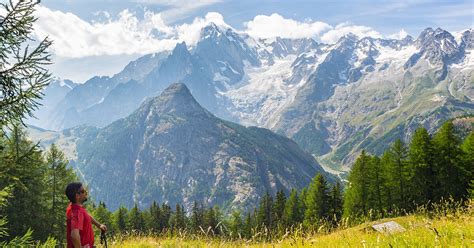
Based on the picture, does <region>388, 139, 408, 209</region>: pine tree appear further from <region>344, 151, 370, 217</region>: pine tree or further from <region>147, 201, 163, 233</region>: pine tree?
<region>147, 201, 163, 233</region>: pine tree

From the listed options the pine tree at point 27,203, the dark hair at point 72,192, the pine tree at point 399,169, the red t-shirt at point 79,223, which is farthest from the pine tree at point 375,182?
the dark hair at point 72,192

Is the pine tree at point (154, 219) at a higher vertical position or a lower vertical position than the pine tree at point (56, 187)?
lower

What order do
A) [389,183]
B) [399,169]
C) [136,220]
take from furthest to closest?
[136,220]
[389,183]
[399,169]

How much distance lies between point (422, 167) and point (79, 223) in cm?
5130

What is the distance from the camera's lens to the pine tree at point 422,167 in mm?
49219

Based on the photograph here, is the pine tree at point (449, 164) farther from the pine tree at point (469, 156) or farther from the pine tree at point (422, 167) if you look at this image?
the pine tree at point (422, 167)

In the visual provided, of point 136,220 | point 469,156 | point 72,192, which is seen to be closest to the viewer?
point 72,192

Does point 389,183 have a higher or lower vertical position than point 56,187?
lower

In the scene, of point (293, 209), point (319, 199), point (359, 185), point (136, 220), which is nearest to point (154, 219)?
point (136, 220)

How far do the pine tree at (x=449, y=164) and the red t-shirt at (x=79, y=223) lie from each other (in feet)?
166

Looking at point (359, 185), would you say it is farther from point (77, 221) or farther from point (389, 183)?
point (77, 221)

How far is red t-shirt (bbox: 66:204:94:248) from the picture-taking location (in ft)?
23.6

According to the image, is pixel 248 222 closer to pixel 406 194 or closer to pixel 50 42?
pixel 406 194

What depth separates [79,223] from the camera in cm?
726
